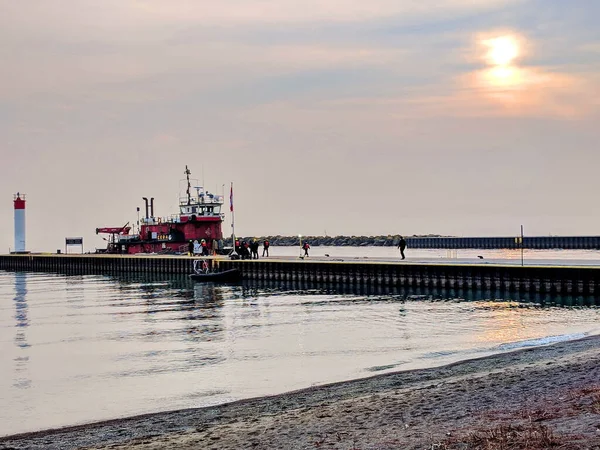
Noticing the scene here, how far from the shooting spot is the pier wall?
13688cm

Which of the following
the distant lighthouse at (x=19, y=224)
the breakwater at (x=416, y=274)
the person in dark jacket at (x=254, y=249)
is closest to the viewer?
the breakwater at (x=416, y=274)

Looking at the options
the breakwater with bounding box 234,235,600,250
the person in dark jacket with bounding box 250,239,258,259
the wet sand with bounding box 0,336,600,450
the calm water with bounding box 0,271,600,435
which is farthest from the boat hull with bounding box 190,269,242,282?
the breakwater with bounding box 234,235,600,250

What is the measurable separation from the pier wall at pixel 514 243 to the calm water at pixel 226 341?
83.9 metres

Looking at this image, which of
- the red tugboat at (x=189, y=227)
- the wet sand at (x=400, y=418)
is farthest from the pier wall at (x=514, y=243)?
the wet sand at (x=400, y=418)

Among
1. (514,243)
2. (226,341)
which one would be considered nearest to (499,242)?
(514,243)

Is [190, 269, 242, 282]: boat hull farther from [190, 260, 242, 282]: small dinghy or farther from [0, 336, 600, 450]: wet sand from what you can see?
[0, 336, 600, 450]: wet sand

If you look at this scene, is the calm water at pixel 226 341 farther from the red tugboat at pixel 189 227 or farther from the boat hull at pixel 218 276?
the red tugboat at pixel 189 227

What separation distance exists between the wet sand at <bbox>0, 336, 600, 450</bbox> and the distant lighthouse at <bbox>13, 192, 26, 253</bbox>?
117694 mm

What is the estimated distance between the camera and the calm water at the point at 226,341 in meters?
24.1

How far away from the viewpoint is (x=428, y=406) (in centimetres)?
1781

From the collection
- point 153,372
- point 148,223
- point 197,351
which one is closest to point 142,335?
point 197,351

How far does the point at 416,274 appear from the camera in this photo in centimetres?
6181

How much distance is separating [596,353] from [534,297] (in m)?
27.6

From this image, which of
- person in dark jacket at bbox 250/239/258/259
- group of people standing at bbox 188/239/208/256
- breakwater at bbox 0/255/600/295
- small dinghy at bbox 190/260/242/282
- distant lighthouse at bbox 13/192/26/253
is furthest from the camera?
distant lighthouse at bbox 13/192/26/253
